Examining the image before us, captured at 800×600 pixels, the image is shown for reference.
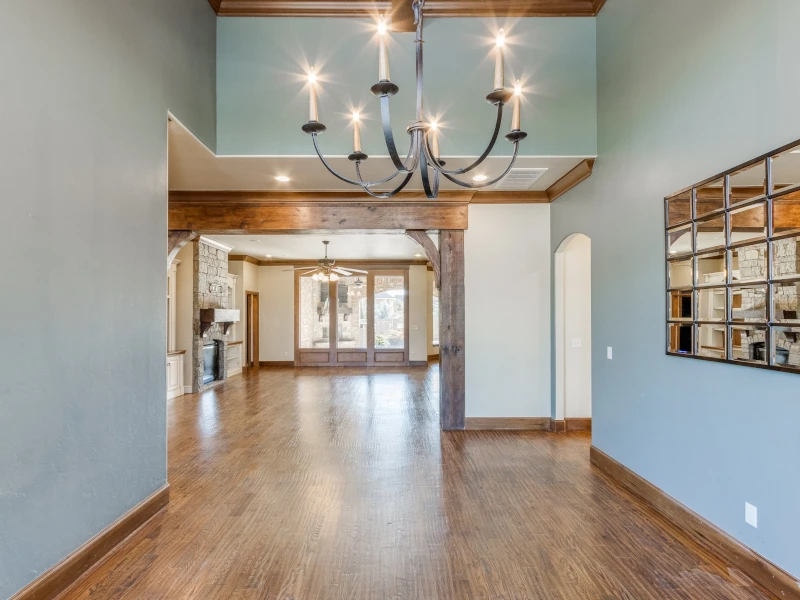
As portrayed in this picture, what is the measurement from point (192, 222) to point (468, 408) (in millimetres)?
4013

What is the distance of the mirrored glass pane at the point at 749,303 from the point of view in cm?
228

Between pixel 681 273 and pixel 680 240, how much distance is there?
22 cm

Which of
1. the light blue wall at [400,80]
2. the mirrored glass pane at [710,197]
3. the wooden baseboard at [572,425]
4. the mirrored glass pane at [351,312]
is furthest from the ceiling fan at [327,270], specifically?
the mirrored glass pane at [710,197]

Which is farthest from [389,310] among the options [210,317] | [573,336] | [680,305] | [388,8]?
[680,305]

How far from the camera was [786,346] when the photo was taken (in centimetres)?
213

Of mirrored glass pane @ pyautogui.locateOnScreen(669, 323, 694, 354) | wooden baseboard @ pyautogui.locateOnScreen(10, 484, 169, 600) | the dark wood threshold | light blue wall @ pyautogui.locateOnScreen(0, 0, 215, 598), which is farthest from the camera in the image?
the dark wood threshold

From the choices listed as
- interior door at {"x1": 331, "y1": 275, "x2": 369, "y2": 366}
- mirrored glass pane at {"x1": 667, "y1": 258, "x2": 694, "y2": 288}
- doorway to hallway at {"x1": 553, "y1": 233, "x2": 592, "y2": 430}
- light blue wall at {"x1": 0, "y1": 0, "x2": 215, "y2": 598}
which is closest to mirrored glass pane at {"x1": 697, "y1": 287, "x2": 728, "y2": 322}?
mirrored glass pane at {"x1": 667, "y1": 258, "x2": 694, "y2": 288}

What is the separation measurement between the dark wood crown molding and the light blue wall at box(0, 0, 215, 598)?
796 mm

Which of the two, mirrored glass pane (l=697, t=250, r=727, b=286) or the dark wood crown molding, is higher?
the dark wood crown molding

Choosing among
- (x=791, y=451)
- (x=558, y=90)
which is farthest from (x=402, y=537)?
(x=558, y=90)

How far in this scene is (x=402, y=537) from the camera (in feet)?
9.12

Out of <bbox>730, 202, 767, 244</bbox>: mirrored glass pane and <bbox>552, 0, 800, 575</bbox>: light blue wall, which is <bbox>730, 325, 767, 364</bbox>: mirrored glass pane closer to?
<bbox>552, 0, 800, 575</bbox>: light blue wall

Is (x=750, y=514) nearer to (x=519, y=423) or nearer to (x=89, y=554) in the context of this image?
(x=519, y=423)

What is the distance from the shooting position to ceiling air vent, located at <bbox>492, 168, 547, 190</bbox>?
4453 mm
